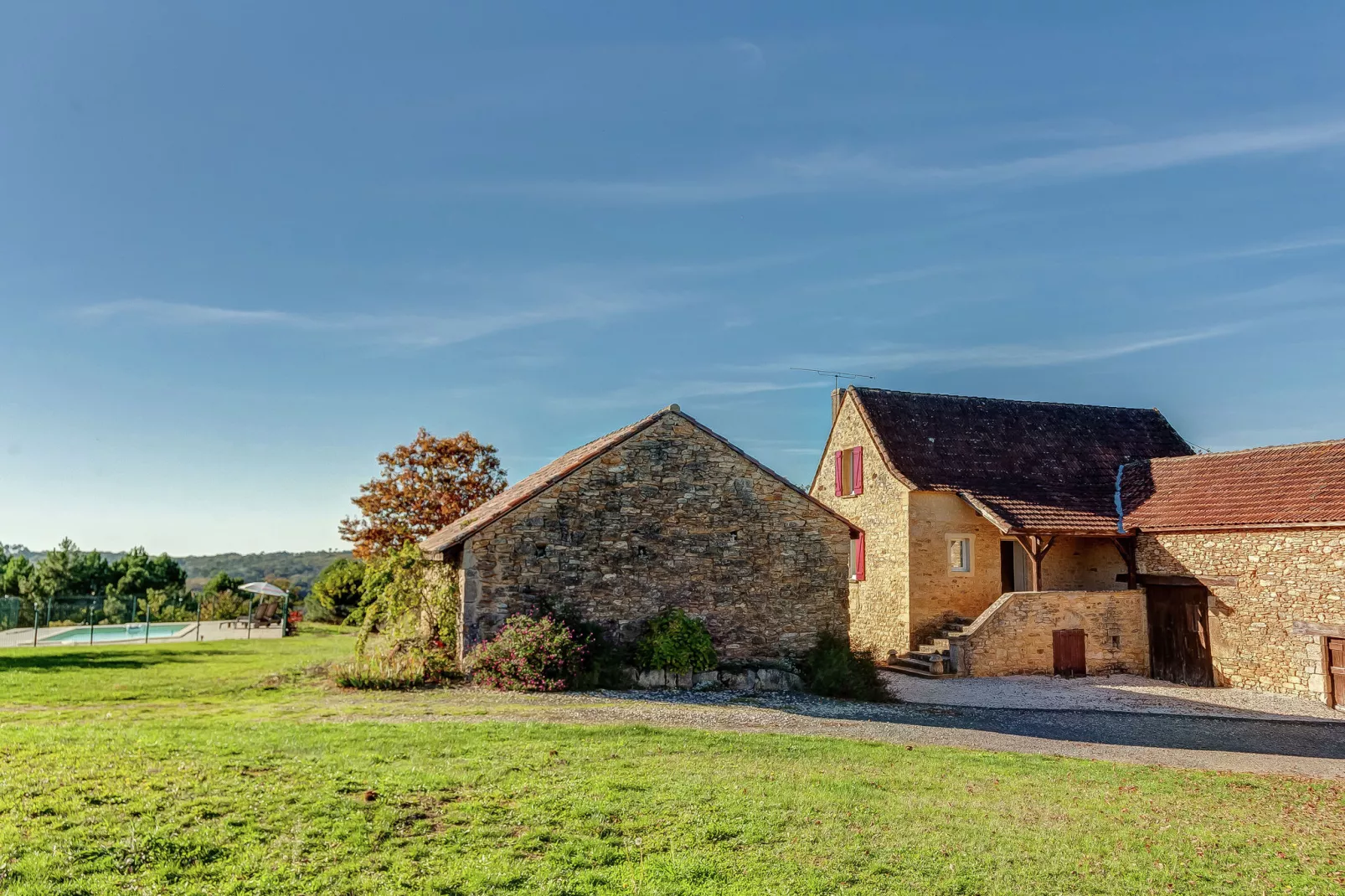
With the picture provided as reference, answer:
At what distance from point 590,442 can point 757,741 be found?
37.7 feet

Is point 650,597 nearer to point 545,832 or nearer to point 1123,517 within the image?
point 545,832

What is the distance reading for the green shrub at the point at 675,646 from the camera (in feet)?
51.3

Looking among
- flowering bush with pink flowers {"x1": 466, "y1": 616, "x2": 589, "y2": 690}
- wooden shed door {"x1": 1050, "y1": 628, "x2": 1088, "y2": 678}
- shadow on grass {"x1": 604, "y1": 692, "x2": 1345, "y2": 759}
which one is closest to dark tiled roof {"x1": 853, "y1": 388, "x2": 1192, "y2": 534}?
wooden shed door {"x1": 1050, "y1": 628, "x2": 1088, "y2": 678}

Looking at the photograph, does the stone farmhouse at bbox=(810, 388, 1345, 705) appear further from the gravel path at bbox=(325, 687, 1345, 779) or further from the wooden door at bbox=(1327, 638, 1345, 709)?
the gravel path at bbox=(325, 687, 1345, 779)

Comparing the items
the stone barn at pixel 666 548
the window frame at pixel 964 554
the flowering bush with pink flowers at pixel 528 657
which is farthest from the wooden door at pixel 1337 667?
the flowering bush with pink flowers at pixel 528 657

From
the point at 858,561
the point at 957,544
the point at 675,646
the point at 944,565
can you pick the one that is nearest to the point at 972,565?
the point at 957,544

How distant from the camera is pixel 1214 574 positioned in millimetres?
19703

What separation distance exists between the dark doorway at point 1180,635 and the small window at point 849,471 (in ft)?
26.3

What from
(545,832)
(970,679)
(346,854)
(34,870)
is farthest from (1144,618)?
(34,870)

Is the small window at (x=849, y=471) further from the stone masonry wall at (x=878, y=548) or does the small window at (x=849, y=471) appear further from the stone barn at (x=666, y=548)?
the stone barn at (x=666, y=548)

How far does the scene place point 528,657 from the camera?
1469 cm

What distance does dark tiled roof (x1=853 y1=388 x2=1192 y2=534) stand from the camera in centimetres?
2278

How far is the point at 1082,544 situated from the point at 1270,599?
5.50 meters

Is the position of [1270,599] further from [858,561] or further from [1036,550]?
[858,561]
